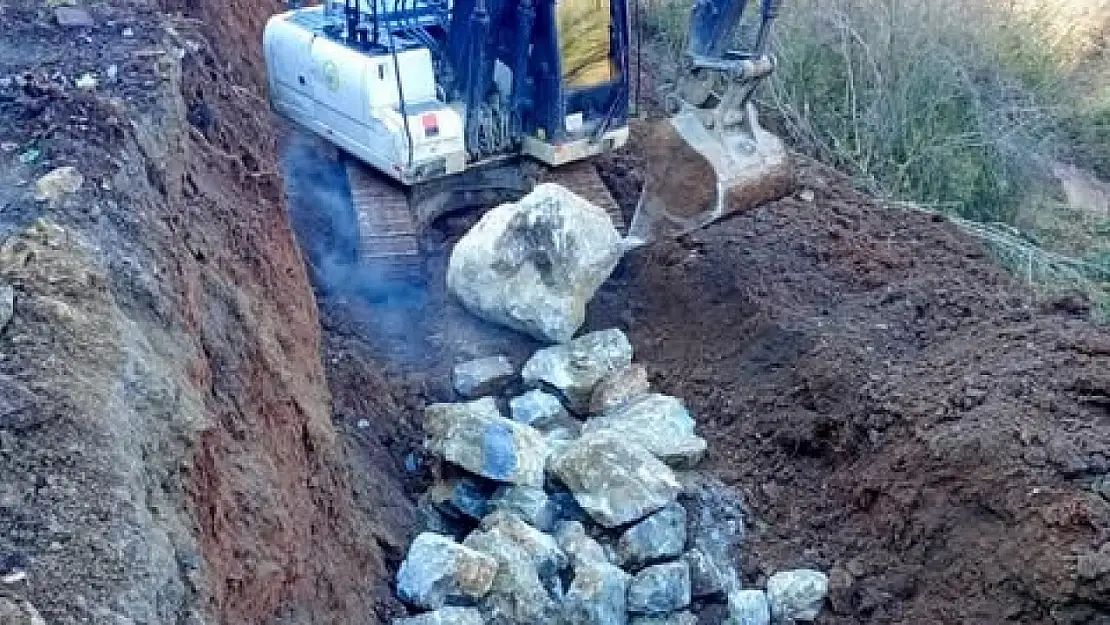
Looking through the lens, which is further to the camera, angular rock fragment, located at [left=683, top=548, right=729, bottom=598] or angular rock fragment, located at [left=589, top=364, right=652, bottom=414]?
angular rock fragment, located at [left=589, top=364, right=652, bottom=414]

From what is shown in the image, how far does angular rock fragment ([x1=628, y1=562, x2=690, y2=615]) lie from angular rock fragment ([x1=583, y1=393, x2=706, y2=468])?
2.99 ft

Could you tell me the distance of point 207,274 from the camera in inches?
195

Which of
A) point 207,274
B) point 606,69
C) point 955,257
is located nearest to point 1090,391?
point 955,257

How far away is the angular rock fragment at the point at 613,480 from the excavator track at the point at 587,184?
2.52 meters

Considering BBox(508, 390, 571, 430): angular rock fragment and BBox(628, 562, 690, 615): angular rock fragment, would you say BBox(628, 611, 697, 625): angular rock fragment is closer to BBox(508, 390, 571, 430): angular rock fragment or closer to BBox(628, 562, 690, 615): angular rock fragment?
BBox(628, 562, 690, 615): angular rock fragment

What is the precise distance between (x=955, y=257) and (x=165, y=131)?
15.6 ft

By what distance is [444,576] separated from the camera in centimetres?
544

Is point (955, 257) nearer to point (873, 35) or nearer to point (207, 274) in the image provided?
point (873, 35)

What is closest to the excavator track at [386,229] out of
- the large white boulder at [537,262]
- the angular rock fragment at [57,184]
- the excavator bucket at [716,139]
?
the large white boulder at [537,262]

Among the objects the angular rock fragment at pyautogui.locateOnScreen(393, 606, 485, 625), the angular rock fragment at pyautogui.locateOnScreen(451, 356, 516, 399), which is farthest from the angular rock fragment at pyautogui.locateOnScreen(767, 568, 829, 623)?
the angular rock fragment at pyautogui.locateOnScreen(451, 356, 516, 399)

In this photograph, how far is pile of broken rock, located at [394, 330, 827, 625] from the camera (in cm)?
555

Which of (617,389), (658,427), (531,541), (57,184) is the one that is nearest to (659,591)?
(531,541)

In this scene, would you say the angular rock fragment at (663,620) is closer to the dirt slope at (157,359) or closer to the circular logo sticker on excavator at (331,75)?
the dirt slope at (157,359)

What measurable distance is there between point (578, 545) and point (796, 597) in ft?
3.33
